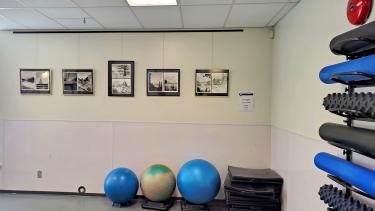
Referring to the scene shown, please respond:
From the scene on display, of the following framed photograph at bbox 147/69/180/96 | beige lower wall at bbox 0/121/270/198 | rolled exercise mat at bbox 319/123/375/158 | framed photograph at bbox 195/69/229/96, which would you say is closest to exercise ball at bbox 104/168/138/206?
beige lower wall at bbox 0/121/270/198

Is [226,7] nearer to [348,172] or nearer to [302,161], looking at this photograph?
[302,161]

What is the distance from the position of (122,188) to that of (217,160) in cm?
155

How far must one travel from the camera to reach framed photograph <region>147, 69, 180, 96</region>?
3.99m

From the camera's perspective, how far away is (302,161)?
8.58 ft

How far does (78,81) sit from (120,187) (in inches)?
76.0

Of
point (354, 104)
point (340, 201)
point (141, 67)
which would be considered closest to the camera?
point (354, 104)

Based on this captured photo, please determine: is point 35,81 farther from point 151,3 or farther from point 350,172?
point 350,172

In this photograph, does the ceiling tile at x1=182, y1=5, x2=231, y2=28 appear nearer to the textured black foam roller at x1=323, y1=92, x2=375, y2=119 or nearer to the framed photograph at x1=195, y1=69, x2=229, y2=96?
the framed photograph at x1=195, y1=69, x2=229, y2=96

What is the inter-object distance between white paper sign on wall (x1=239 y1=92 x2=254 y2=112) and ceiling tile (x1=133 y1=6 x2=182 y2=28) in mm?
1524

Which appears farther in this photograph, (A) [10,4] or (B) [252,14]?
(B) [252,14]

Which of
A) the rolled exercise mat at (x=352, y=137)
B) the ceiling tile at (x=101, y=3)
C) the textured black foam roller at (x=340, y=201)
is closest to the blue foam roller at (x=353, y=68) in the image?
the rolled exercise mat at (x=352, y=137)

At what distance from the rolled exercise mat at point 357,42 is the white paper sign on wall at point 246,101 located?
7.15ft

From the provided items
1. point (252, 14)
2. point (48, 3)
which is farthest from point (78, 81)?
point (252, 14)

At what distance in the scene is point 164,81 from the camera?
13.1 feet
